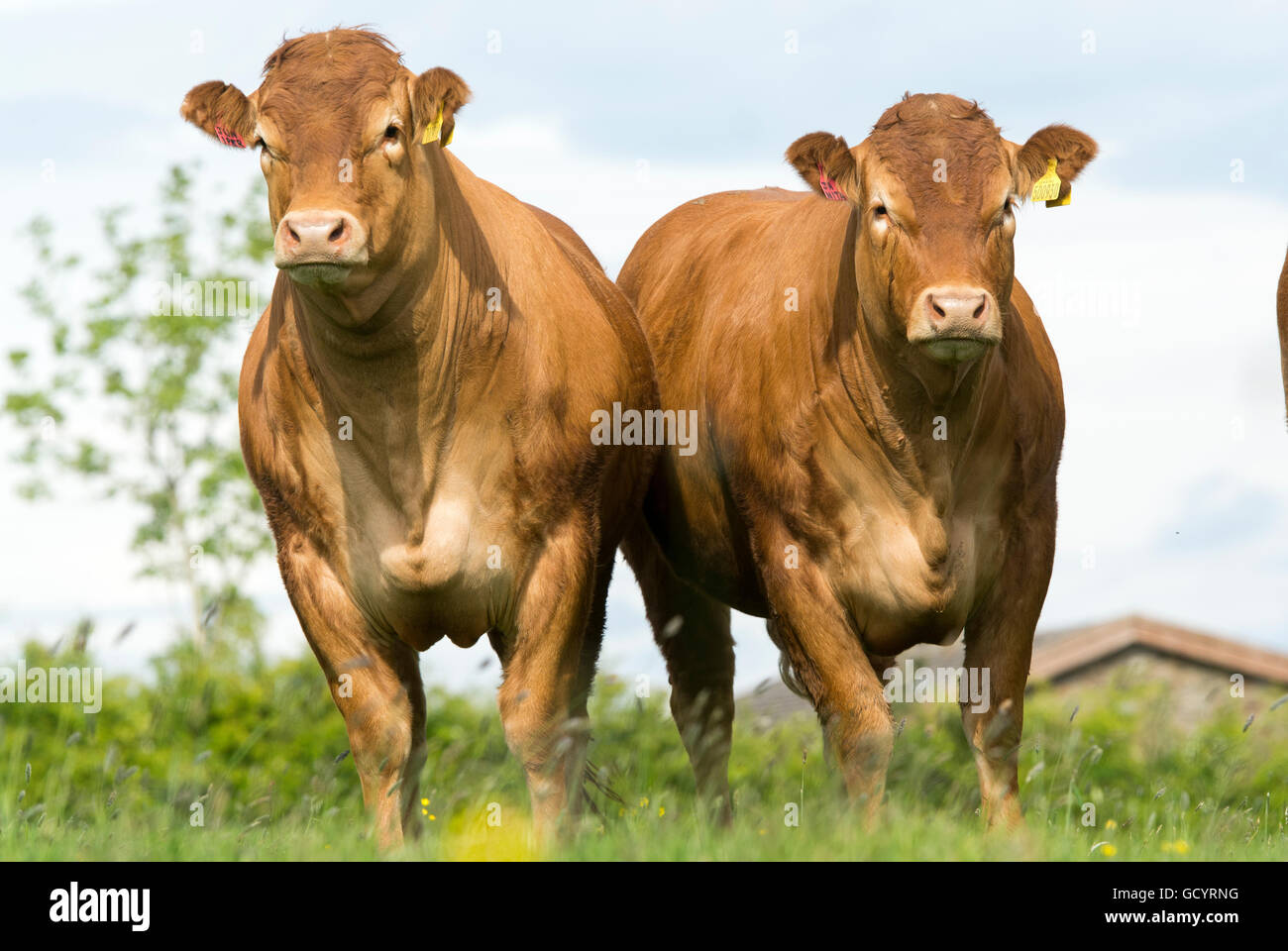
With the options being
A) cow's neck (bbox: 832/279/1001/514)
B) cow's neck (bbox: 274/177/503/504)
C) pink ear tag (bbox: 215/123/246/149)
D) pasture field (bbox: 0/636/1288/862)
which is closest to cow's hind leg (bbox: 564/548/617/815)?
pasture field (bbox: 0/636/1288/862)

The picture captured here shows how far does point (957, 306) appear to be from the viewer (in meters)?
5.64

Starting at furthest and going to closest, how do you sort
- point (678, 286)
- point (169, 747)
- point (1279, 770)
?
1. point (1279, 770)
2. point (169, 747)
3. point (678, 286)

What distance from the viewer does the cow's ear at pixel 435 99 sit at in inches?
240

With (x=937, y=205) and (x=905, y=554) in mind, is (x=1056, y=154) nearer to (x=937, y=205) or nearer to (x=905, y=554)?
(x=937, y=205)

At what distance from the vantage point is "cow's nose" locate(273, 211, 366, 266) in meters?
5.53

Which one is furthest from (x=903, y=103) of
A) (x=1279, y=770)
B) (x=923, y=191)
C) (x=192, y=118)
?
(x=1279, y=770)

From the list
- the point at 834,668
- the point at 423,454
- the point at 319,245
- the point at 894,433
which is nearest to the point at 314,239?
the point at 319,245

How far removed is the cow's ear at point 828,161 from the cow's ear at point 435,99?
4.26ft

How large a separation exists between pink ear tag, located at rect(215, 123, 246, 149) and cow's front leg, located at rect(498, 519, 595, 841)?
191 centimetres

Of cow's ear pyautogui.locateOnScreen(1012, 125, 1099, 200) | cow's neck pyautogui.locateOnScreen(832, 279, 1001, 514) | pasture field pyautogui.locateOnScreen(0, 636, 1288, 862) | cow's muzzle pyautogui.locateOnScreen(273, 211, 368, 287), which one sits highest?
cow's ear pyautogui.locateOnScreen(1012, 125, 1099, 200)

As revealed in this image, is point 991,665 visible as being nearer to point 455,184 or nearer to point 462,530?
point 462,530

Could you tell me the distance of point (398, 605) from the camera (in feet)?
21.2

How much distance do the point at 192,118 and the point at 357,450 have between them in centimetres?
143

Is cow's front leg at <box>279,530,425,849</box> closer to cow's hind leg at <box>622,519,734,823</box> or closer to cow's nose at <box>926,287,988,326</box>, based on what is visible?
cow's hind leg at <box>622,519,734,823</box>
